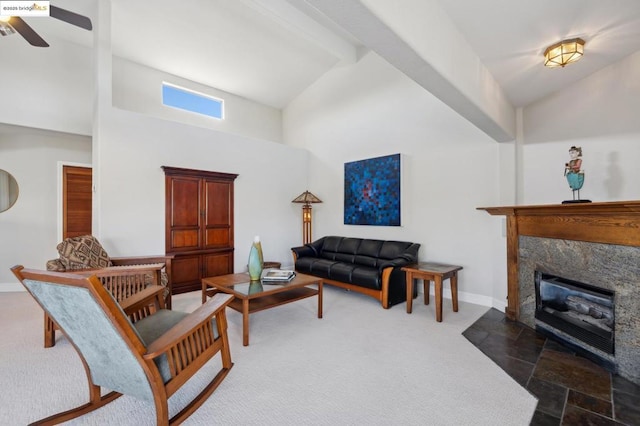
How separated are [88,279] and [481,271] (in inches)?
159

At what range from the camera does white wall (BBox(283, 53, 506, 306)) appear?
3.76m

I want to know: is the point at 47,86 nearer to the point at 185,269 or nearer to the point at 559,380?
the point at 185,269

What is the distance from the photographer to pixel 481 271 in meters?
3.74

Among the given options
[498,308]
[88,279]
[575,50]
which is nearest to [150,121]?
[88,279]

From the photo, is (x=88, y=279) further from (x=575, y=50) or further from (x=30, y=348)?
(x=575, y=50)

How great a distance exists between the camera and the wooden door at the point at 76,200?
15.8 feet

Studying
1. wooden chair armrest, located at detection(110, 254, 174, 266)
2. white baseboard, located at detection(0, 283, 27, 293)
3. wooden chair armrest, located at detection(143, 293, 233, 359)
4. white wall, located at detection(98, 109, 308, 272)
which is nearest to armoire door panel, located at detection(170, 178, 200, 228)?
white wall, located at detection(98, 109, 308, 272)

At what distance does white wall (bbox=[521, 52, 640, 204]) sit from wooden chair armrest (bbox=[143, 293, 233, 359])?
139 inches

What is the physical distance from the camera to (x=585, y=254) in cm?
238

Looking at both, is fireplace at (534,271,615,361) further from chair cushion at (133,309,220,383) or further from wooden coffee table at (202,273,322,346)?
chair cushion at (133,309,220,383)

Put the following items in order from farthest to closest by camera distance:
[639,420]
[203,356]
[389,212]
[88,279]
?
[389,212], [203,356], [639,420], [88,279]

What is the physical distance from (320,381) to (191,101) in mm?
5604

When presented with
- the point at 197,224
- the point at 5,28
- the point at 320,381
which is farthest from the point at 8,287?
the point at 320,381

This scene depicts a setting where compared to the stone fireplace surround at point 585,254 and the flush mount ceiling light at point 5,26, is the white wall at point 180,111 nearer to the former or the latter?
the flush mount ceiling light at point 5,26
